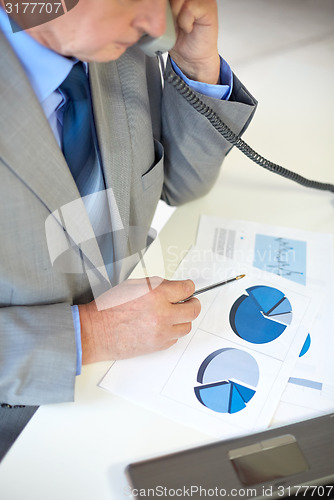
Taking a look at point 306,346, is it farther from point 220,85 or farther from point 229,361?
point 220,85

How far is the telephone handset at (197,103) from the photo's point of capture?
1.89 feet

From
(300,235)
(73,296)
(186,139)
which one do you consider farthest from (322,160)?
(73,296)

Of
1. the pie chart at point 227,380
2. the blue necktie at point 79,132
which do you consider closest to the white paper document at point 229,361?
the pie chart at point 227,380

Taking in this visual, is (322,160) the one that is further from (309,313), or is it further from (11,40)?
(11,40)

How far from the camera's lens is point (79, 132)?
724mm

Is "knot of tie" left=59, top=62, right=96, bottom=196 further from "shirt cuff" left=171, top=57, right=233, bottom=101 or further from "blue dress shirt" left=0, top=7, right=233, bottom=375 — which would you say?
"shirt cuff" left=171, top=57, right=233, bottom=101

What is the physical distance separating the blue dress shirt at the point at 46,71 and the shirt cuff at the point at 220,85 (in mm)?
252

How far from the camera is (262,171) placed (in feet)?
3.49

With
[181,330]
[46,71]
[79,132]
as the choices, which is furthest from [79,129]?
[181,330]

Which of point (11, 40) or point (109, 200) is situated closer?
point (11, 40)

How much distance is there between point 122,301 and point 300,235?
1.31ft

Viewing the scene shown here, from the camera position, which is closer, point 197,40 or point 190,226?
point 197,40

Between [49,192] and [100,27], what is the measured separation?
0.24 m

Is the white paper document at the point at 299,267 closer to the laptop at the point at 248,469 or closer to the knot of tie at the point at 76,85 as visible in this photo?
the laptop at the point at 248,469
